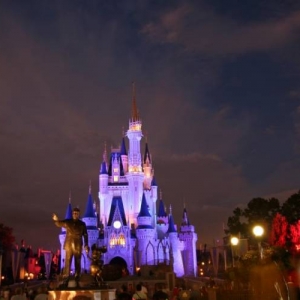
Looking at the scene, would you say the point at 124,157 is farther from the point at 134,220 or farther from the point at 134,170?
the point at 134,220

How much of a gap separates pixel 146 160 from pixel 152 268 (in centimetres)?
2944

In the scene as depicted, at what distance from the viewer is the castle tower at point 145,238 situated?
67750 millimetres

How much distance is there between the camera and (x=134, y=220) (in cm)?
7281

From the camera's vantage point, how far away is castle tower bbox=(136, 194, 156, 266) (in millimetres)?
67750

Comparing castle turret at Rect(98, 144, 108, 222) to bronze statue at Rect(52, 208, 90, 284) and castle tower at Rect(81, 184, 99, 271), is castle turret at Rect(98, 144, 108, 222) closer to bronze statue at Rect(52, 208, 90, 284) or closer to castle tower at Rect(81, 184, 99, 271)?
castle tower at Rect(81, 184, 99, 271)

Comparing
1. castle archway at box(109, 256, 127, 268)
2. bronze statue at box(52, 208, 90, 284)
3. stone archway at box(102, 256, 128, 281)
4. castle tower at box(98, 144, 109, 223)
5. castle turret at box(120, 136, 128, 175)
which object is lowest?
stone archway at box(102, 256, 128, 281)

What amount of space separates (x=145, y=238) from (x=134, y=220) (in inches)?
214

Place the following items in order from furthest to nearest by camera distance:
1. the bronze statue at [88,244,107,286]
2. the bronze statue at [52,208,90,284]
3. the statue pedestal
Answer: the bronze statue at [88,244,107,286], the bronze statue at [52,208,90,284], the statue pedestal

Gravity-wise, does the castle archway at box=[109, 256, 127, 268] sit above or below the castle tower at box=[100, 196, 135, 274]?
below

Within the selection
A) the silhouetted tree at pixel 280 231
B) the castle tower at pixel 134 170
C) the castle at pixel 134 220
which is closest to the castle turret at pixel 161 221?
the castle at pixel 134 220

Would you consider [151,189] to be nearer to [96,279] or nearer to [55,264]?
[55,264]

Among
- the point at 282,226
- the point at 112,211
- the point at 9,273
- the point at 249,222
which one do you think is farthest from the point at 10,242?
the point at 282,226

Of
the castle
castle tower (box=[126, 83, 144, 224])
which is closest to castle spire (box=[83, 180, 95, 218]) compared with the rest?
the castle

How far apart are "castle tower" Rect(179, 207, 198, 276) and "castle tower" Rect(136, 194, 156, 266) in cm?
1266
